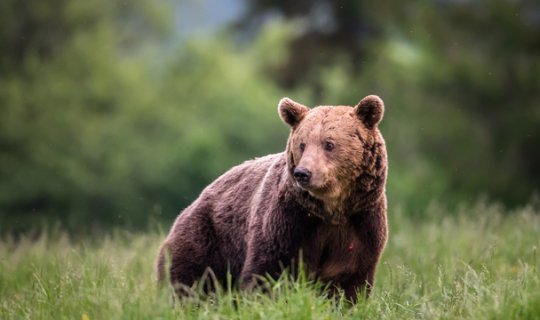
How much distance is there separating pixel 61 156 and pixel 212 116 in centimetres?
677

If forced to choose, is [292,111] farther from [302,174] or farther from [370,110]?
[302,174]

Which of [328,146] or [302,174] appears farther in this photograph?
[328,146]

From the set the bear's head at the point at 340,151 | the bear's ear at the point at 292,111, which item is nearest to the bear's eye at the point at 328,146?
the bear's head at the point at 340,151

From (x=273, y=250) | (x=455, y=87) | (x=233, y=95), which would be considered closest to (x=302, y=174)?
(x=273, y=250)

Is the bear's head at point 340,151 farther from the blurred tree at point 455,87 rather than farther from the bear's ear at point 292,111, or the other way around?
the blurred tree at point 455,87

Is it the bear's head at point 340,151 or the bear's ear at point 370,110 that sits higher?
the bear's ear at point 370,110

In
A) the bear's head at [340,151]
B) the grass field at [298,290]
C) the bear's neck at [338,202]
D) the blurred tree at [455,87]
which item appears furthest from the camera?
the blurred tree at [455,87]

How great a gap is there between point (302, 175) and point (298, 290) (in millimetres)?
699

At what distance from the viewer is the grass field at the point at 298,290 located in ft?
15.8

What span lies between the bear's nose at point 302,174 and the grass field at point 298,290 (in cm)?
59

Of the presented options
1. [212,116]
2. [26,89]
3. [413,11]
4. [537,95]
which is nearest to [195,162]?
[212,116]

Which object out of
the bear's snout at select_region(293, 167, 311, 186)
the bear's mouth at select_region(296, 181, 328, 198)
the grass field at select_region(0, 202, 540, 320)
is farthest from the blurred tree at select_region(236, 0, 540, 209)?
the bear's snout at select_region(293, 167, 311, 186)

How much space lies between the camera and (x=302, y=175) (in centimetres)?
520

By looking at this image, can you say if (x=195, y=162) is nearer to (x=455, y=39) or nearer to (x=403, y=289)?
(x=455, y=39)
